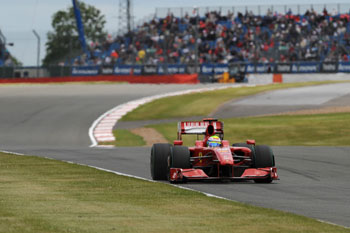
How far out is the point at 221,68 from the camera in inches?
2832

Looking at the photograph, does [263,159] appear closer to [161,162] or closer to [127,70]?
[161,162]

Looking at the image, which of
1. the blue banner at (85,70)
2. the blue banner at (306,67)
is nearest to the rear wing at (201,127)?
the blue banner at (306,67)

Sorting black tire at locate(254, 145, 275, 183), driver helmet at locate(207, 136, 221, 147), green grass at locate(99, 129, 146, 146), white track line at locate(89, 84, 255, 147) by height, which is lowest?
green grass at locate(99, 129, 146, 146)

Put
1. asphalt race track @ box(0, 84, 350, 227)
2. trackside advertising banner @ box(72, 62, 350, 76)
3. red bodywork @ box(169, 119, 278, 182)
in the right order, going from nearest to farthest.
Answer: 1. asphalt race track @ box(0, 84, 350, 227)
2. red bodywork @ box(169, 119, 278, 182)
3. trackside advertising banner @ box(72, 62, 350, 76)

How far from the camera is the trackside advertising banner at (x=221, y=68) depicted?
68438 millimetres

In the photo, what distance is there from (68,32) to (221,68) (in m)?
74.1

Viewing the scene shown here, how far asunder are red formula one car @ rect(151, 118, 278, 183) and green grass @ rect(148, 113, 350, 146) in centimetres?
1384

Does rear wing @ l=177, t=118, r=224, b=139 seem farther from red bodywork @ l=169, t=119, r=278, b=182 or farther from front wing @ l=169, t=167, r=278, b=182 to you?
front wing @ l=169, t=167, r=278, b=182

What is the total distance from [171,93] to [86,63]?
3177cm

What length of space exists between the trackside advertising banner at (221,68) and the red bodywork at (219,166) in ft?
174

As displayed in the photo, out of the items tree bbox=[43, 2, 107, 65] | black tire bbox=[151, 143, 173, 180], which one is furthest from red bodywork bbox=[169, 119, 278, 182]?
tree bbox=[43, 2, 107, 65]

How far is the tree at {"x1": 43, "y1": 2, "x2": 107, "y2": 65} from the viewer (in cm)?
13775

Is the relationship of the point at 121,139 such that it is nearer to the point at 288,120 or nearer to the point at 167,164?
the point at 288,120

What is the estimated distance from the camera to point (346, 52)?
225 feet
